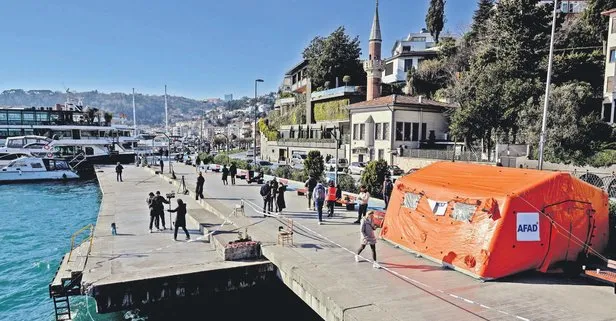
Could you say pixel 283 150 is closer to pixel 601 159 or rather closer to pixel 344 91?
pixel 344 91

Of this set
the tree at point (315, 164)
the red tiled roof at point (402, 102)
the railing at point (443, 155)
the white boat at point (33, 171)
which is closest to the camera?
the tree at point (315, 164)

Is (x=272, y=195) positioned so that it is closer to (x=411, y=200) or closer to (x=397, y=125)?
(x=411, y=200)

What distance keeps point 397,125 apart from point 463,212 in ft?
93.2

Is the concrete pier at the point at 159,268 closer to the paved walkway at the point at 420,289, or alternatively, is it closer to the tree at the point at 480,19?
the paved walkway at the point at 420,289

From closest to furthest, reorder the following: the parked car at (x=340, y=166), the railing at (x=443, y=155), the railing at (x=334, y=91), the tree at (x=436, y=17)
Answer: the railing at (x=443, y=155)
the parked car at (x=340, y=166)
the railing at (x=334, y=91)
the tree at (x=436, y=17)

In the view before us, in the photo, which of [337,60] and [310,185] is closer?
[310,185]

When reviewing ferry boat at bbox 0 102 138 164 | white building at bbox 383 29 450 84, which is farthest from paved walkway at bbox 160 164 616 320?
ferry boat at bbox 0 102 138 164

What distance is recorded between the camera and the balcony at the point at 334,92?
51375 mm

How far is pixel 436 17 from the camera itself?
69125 millimetres

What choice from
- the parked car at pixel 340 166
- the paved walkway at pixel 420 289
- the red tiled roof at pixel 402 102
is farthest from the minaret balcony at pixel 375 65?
the paved walkway at pixel 420 289

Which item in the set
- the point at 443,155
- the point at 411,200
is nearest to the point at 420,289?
the point at 411,200

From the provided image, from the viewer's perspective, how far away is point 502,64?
109 feet

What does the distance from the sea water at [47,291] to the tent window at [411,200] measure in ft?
14.1

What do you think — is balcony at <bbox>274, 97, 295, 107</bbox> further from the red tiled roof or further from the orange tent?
the orange tent
